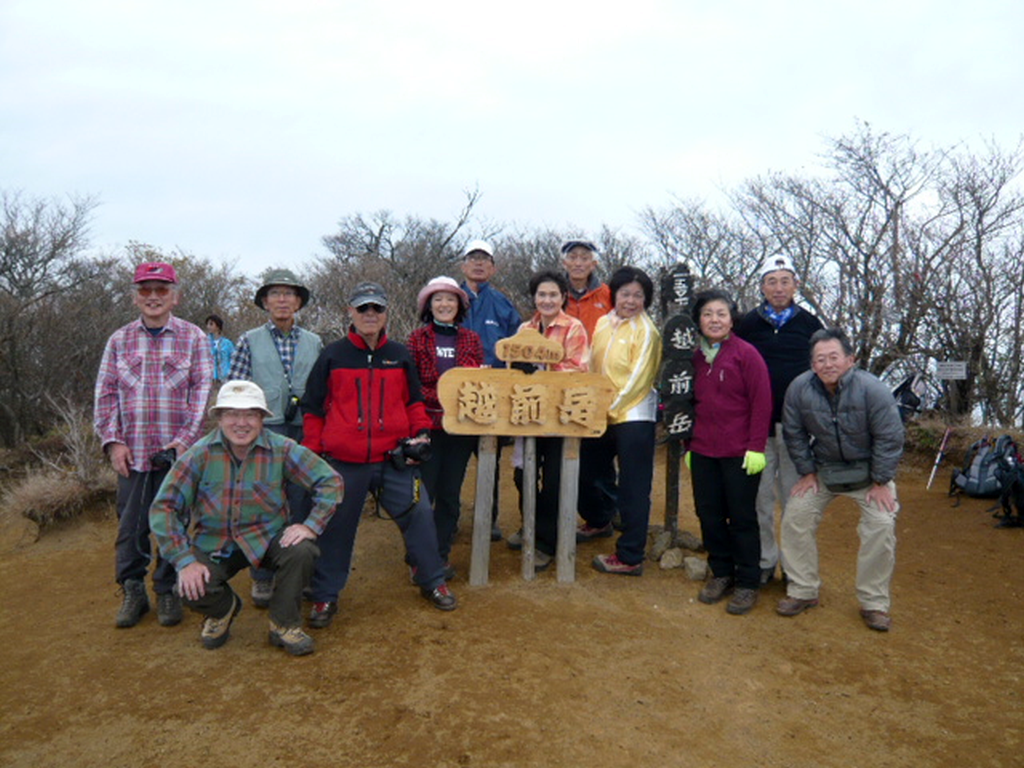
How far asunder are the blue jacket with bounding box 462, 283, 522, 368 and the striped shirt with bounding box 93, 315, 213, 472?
5.72 feet

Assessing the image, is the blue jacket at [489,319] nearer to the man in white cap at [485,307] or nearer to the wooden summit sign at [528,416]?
the man in white cap at [485,307]

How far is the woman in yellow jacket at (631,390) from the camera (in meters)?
4.23

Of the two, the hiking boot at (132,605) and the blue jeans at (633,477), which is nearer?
the hiking boot at (132,605)

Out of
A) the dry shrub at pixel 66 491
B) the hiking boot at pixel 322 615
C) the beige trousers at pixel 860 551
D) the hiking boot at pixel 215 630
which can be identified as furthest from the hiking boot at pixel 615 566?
the dry shrub at pixel 66 491

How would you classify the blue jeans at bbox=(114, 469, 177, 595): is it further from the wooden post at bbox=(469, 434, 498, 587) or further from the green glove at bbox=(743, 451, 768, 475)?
the green glove at bbox=(743, 451, 768, 475)

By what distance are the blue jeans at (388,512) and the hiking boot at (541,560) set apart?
776mm

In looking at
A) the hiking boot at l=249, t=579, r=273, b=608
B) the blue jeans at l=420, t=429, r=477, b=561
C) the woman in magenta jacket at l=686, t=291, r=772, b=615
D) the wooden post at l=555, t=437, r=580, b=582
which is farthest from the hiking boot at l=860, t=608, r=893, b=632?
the hiking boot at l=249, t=579, r=273, b=608

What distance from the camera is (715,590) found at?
4055 mm

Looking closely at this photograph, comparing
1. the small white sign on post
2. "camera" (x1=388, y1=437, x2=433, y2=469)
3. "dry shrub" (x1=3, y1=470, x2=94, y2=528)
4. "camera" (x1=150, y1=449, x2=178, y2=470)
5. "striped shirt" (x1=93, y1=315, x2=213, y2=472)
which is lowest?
"dry shrub" (x1=3, y1=470, x2=94, y2=528)

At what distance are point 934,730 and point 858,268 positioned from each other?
887 centimetres

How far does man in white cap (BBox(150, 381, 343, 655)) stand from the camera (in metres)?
3.19

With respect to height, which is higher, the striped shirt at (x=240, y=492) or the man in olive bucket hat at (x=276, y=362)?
the man in olive bucket hat at (x=276, y=362)

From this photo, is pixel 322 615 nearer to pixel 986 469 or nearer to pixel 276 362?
pixel 276 362

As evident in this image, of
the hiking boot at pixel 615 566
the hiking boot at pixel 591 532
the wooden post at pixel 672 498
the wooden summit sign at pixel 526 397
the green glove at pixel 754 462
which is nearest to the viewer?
the green glove at pixel 754 462
